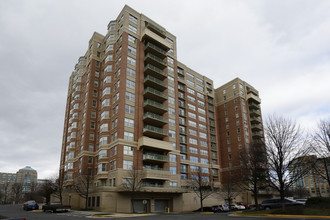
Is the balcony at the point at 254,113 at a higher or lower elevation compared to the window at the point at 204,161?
higher

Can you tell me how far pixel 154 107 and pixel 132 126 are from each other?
6674mm

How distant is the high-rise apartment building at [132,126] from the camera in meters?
45.2

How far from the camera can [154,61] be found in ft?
184

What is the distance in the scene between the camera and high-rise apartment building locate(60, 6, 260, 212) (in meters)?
45.2

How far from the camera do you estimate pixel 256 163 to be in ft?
113

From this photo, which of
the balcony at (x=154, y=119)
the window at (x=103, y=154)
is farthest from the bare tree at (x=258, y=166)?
the window at (x=103, y=154)

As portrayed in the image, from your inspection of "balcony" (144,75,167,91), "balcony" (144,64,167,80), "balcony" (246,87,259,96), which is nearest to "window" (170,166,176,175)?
"balcony" (144,75,167,91)

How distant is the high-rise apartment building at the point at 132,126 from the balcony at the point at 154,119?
204 millimetres

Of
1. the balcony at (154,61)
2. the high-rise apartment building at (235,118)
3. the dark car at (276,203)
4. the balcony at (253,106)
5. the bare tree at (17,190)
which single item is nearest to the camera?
A: the dark car at (276,203)

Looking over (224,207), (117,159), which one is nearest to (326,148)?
(224,207)

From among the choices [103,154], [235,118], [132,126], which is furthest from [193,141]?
[103,154]

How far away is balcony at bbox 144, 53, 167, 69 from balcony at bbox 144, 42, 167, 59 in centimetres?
125

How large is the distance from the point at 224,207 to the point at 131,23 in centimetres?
4285

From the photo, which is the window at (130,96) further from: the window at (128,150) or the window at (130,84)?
the window at (128,150)
